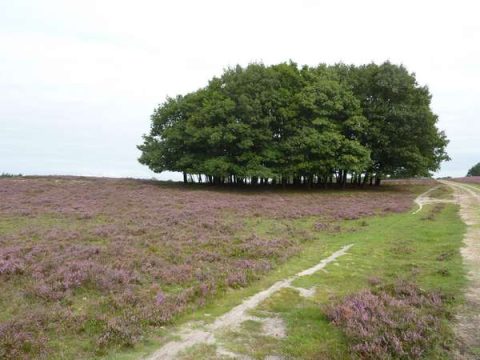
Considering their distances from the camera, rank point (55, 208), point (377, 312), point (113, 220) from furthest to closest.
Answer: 1. point (55, 208)
2. point (113, 220)
3. point (377, 312)

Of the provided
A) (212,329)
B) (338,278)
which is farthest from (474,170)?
(212,329)

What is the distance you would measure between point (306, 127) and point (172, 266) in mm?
35288

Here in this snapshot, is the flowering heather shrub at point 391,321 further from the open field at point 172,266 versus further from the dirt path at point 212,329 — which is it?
the dirt path at point 212,329

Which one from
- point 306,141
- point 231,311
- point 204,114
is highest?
point 204,114

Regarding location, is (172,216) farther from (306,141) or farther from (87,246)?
(306,141)

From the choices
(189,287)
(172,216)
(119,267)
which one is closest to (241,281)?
(189,287)

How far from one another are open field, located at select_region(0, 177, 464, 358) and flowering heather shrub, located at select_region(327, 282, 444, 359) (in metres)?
0.30

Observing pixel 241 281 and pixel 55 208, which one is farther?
pixel 55 208

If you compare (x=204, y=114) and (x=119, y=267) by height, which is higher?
(x=204, y=114)

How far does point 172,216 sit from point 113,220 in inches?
147

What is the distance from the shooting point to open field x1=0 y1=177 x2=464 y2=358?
7945 millimetres

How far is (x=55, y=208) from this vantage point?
90.1ft

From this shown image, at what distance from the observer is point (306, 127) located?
4522cm

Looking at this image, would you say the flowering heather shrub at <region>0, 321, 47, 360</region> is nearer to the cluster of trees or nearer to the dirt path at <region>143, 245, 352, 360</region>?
the dirt path at <region>143, 245, 352, 360</region>
